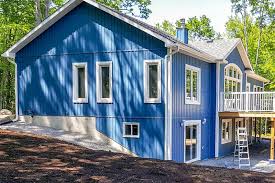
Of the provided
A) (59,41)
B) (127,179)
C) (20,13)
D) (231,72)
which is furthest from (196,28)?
(127,179)

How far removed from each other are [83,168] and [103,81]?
7.78 metres

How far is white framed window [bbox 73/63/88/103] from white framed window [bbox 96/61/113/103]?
0.64 metres

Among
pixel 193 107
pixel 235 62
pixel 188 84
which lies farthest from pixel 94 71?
pixel 235 62

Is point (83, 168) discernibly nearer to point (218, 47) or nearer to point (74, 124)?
point (74, 124)

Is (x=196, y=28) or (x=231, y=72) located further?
(x=196, y=28)

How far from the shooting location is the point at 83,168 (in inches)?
348

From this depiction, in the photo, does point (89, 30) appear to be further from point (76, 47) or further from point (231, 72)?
point (231, 72)

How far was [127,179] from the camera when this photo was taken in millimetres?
8055

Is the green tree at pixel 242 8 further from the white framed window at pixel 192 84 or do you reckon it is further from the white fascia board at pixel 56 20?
the white fascia board at pixel 56 20

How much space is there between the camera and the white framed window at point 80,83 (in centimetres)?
1656

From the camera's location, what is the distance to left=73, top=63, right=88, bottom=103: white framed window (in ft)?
54.3

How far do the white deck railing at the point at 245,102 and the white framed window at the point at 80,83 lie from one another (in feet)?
25.3

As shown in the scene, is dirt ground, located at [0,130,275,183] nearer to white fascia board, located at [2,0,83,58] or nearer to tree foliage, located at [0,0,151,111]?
white fascia board, located at [2,0,83,58]

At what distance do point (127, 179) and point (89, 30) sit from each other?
32.0 feet
